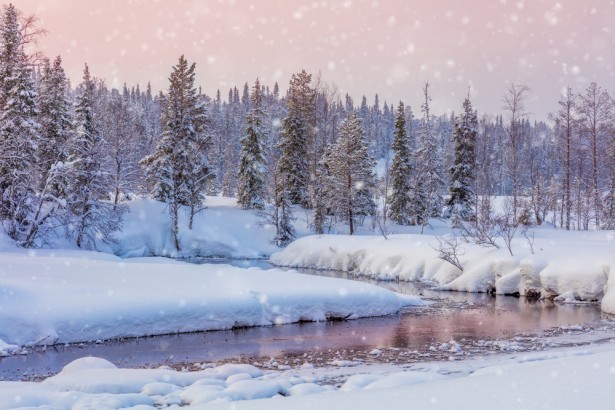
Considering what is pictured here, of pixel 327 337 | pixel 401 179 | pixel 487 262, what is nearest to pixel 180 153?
pixel 401 179

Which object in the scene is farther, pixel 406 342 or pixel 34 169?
pixel 34 169

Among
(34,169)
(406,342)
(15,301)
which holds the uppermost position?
(34,169)

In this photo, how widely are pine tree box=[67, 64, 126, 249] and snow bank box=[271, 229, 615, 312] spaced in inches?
507

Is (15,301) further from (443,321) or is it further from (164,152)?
(164,152)

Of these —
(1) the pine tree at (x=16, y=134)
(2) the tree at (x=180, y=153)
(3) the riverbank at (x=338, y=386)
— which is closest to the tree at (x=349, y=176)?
(2) the tree at (x=180, y=153)

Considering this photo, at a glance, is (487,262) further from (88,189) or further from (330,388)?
(88,189)

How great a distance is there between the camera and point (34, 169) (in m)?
32.2

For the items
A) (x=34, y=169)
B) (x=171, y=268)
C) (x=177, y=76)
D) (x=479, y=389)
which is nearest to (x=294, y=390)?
(x=479, y=389)

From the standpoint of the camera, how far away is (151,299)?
17.0 metres

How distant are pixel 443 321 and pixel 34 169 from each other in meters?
24.6

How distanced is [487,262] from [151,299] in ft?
57.2

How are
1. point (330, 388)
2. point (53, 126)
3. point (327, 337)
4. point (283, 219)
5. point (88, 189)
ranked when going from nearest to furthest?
point (330, 388), point (327, 337), point (88, 189), point (53, 126), point (283, 219)

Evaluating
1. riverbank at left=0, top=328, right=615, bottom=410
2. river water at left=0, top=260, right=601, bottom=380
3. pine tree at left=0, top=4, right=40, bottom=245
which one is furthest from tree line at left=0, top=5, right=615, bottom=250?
riverbank at left=0, top=328, right=615, bottom=410

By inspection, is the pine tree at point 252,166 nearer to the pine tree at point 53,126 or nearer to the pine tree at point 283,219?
the pine tree at point 283,219
